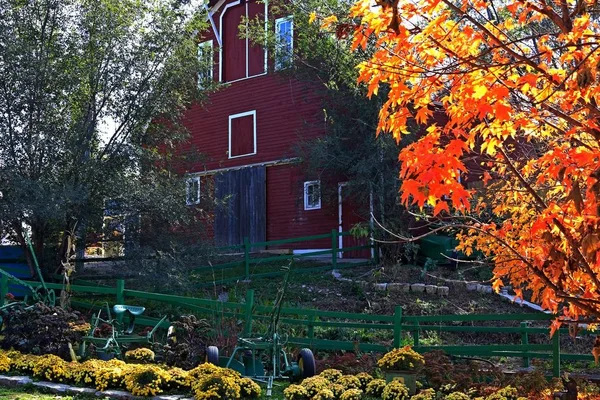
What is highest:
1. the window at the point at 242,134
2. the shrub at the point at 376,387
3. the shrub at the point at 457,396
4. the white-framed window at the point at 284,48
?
the white-framed window at the point at 284,48

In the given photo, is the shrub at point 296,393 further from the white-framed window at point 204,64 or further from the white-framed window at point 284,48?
the white-framed window at point 284,48

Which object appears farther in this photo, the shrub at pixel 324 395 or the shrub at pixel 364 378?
the shrub at pixel 364 378

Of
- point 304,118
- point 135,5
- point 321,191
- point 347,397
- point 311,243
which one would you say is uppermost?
point 135,5

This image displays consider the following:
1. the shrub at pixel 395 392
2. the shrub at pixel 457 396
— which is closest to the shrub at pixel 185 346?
the shrub at pixel 395 392

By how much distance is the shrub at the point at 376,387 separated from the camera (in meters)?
7.34

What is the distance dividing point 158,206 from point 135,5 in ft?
14.0

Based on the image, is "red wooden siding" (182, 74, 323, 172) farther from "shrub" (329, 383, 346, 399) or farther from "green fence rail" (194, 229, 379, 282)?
"shrub" (329, 383, 346, 399)

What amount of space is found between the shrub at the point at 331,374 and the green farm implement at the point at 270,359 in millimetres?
168

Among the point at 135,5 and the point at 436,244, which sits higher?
the point at 135,5

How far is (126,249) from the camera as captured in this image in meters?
14.3

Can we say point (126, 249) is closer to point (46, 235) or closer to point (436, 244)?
point (46, 235)

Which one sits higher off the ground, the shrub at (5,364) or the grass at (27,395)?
the shrub at (5,364)

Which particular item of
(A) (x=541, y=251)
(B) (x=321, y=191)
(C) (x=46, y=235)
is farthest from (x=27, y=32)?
(A) (x=541, y=251)

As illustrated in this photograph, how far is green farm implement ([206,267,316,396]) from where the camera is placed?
7.82 meters
